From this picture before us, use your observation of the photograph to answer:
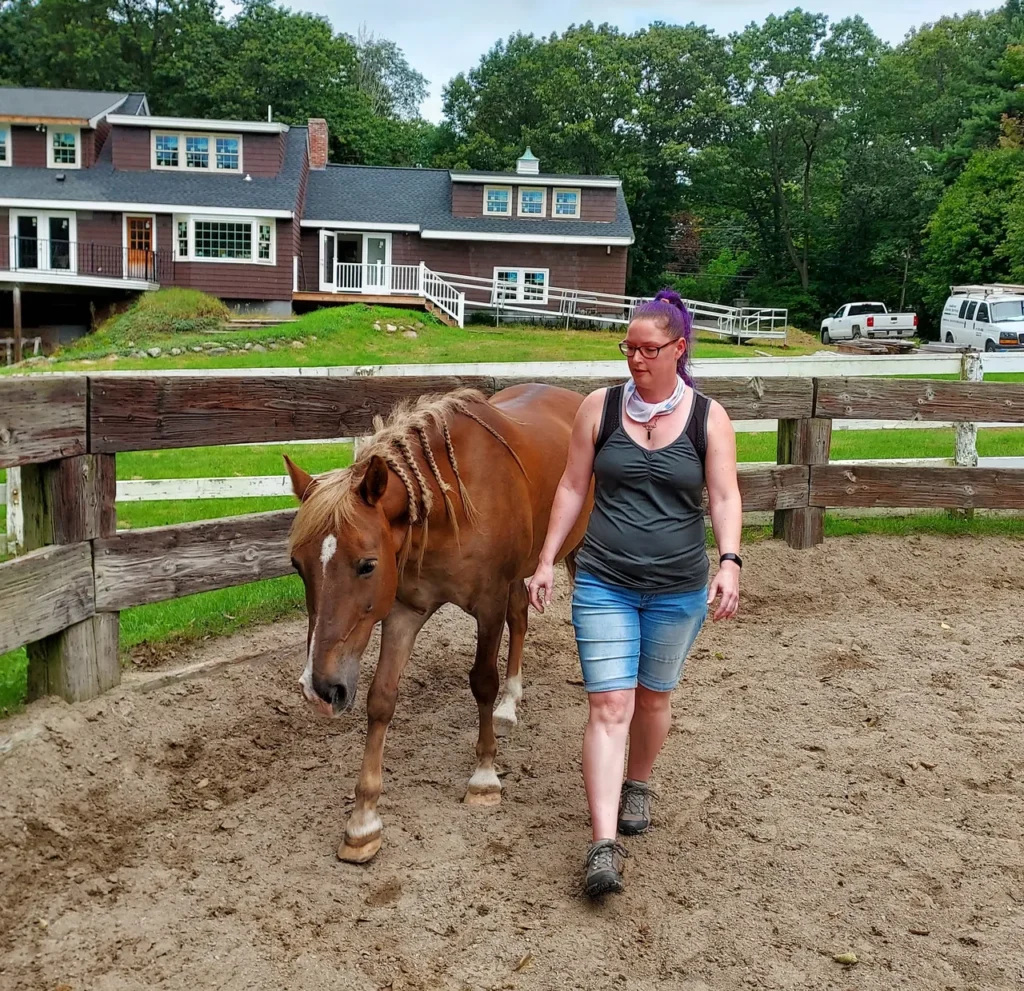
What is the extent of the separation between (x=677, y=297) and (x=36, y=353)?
2673 centimetres

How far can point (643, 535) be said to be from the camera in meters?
3.36

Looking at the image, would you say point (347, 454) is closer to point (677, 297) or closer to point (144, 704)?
point (144, 704)

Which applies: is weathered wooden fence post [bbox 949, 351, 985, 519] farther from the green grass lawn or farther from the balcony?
the balcony

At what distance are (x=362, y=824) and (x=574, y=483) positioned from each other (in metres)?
1.37

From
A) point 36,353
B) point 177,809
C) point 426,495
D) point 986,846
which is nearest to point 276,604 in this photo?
point 177,809

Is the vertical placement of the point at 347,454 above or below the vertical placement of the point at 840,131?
below

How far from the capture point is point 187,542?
15.3ft

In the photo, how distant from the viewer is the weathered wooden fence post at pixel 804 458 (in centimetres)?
756

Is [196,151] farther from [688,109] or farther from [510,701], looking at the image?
[510,701]

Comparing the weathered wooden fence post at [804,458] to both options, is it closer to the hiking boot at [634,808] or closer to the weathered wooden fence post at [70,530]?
the hiking boot at [634,808]

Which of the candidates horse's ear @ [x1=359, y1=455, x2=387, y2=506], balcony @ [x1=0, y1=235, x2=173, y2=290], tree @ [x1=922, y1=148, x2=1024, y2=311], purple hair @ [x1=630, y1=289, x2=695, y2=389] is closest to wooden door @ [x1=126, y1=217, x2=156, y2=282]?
balcony @ [x1=0, y1=235, x2=173, y2=290]

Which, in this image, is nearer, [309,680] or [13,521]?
[309,680]

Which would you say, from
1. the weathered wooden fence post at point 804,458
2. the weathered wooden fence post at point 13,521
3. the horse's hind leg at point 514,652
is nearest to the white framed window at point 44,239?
the weathered wooden fence post at point 13,521

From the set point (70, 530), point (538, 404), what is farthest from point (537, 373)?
point (70, 530)
